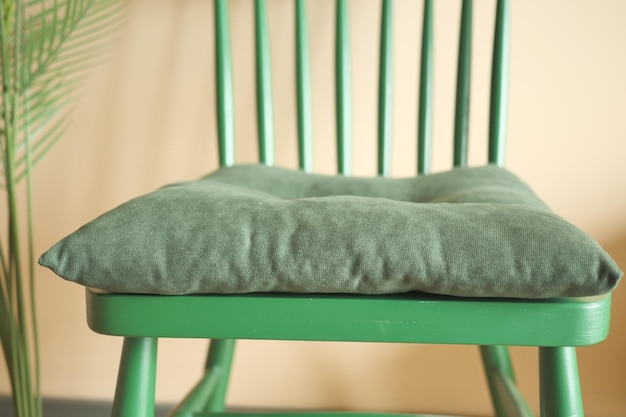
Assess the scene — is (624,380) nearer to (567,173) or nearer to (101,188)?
(567,173)

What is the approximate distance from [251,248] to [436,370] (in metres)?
0.72

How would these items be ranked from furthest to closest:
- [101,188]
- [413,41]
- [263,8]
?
[101,188] < [413,41] < [263,8]

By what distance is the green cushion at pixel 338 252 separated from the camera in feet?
1.36

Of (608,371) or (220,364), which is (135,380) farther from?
(608,371)

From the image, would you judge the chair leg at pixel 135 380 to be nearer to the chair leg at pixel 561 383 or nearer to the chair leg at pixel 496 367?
the chair leg at pixel 561 383

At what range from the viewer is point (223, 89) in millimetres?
844

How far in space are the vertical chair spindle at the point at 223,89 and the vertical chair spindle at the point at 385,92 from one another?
0.65ft

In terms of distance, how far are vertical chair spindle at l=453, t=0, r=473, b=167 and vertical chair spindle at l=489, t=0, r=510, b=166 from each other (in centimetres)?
3

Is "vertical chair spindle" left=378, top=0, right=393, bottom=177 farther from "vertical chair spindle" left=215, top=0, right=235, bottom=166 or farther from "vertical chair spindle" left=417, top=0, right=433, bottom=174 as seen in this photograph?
"vertical chair spindle" left=215, top=0, right=235, bottom=166

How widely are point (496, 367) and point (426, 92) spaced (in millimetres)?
359

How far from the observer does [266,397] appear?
3.64 feet

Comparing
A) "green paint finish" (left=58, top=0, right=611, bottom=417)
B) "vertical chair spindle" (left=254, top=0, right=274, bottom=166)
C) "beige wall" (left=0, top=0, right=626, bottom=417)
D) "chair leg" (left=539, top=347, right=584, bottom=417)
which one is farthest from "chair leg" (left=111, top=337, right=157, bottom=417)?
"beige wall" (left=0, top=0, right=626, bottom=417)

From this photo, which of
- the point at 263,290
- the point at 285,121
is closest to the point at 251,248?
the point at 263,290

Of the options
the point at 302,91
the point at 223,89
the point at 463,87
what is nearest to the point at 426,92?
the point at 463,87
